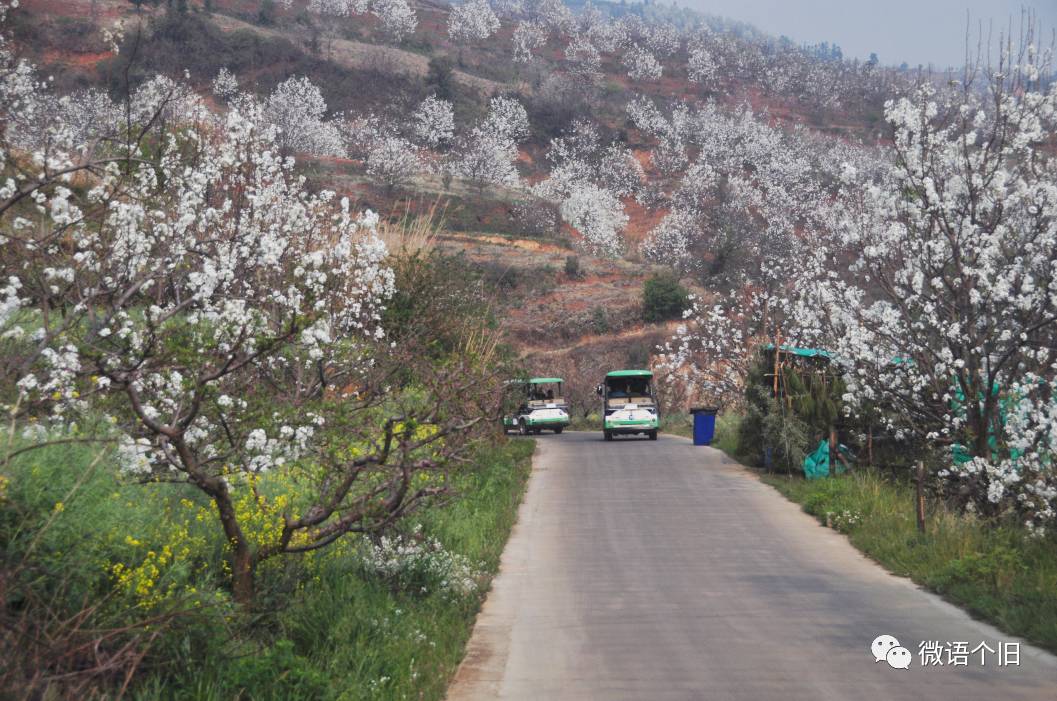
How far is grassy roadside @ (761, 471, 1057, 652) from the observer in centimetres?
920

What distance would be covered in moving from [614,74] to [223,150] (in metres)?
117

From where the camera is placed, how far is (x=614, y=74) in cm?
12900

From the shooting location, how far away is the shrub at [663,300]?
2248 inches

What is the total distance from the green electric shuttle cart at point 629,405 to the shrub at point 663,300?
2092 cm

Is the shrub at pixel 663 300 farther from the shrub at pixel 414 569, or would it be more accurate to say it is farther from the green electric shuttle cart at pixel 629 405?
the shrub at pixel 414 569

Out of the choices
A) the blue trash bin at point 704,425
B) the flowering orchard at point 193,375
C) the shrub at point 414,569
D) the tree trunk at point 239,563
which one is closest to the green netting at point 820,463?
the flowering orchard at point 193,375

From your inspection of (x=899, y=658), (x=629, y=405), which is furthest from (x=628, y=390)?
(x=899, y=658)

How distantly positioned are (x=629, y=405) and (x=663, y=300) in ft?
76.1

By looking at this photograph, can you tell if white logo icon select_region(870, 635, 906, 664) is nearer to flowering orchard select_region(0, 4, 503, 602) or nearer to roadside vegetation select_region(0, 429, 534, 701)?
roadside vegetation select_region(0, 429, 534, 701)

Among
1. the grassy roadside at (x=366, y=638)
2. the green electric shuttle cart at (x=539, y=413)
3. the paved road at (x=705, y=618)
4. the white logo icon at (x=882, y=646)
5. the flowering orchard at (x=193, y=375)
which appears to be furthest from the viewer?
the green electric shuttle cart at (x=539, y=413)

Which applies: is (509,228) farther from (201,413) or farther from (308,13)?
(201,413)

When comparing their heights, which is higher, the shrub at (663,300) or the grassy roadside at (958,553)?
the grassy roadside at (958,553)

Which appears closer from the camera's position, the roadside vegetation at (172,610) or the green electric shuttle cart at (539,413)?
the roadside vegetation at (172,610)

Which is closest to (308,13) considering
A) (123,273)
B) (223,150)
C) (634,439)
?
(634,439)
